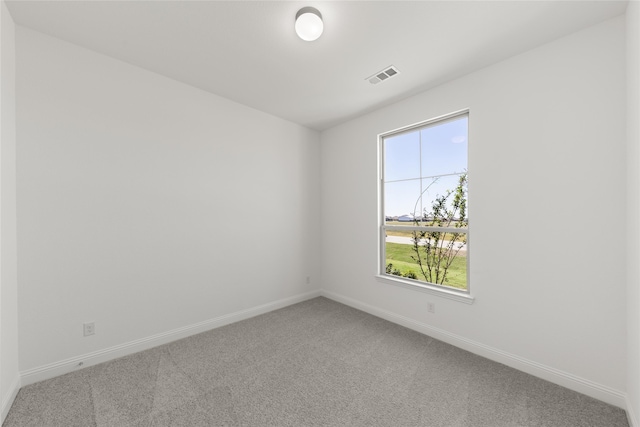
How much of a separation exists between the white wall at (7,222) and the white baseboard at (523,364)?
3330 millimetres

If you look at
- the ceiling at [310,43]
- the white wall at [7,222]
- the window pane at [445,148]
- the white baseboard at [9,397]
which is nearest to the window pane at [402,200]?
the window pane at [445,148]

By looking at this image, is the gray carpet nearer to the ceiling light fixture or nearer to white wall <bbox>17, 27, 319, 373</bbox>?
white wall <bbox>17, 27, 319, 373</bbox>

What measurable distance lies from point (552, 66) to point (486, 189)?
42.1 inches

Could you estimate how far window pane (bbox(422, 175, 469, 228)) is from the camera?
2.71 metres

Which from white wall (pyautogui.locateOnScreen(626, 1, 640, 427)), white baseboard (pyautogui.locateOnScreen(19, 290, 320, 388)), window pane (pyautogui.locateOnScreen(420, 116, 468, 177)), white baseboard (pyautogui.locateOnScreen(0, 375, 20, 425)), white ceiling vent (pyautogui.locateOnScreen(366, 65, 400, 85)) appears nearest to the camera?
white wall (pyautogui.locateOnScreen(626, 1, 640, 427))

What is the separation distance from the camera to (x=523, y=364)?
6.96 ft

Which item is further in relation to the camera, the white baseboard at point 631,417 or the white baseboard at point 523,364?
the white baseboard at point 523,364

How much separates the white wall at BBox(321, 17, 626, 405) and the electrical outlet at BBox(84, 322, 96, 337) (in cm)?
323

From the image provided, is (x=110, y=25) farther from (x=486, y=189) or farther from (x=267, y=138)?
(x=486, y=189)

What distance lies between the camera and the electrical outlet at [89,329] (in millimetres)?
2170

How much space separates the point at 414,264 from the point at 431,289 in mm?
433

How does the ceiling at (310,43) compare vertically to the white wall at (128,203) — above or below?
above

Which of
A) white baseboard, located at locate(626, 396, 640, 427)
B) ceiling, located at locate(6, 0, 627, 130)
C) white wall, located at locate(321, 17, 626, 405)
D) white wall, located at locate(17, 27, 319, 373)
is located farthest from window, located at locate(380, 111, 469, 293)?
white wall, located at locate(17, 27, 319, 373)

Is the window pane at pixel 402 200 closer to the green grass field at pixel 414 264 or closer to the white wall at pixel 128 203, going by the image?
the green grass field at pixel 414 264
